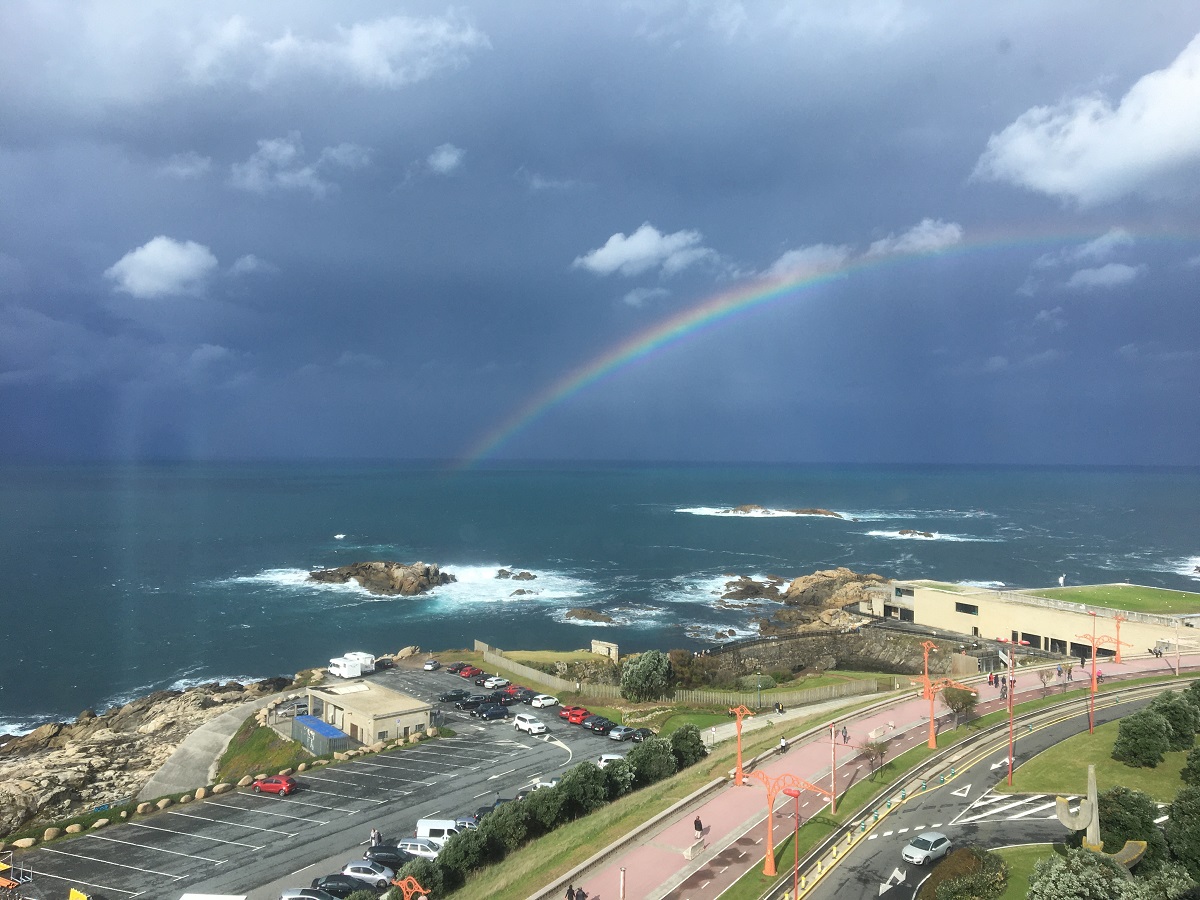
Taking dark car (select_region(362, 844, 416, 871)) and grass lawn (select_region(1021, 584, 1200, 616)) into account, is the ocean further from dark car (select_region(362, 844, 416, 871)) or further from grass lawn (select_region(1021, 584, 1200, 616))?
dark car (select_region(362, 844, 416, 871))

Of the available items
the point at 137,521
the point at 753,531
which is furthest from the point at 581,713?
the point at 137,521

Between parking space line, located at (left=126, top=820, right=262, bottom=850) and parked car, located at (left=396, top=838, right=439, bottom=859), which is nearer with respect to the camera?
parked car, located at (left=396, top=838, right=439, bottom=859)

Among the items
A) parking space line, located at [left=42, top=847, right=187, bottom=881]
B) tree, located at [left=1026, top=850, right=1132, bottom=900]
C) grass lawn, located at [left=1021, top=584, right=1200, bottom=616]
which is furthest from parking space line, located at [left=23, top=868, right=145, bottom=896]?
grass lawn, located at [left=1021, top=584, right=1200, bottom=616]

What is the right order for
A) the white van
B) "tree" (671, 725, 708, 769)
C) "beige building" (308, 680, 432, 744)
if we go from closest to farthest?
the white van < "tree" (671, 725, 708, 769) < "beige building" (308, 680, 432, 744)

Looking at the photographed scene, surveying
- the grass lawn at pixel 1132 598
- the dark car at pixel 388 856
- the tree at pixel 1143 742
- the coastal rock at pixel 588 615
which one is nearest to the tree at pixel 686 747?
the dark car at pixel 388 856

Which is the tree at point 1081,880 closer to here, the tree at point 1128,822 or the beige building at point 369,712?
the tree at point 1128,822

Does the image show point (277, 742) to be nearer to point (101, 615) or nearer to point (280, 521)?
point (101, 615)

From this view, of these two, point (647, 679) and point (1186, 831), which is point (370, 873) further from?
point (647, 679)

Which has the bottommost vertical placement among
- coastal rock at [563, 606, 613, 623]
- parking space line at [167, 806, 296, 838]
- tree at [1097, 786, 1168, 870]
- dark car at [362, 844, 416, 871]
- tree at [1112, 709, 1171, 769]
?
coastal rock at [563, 606, 613, 623]
